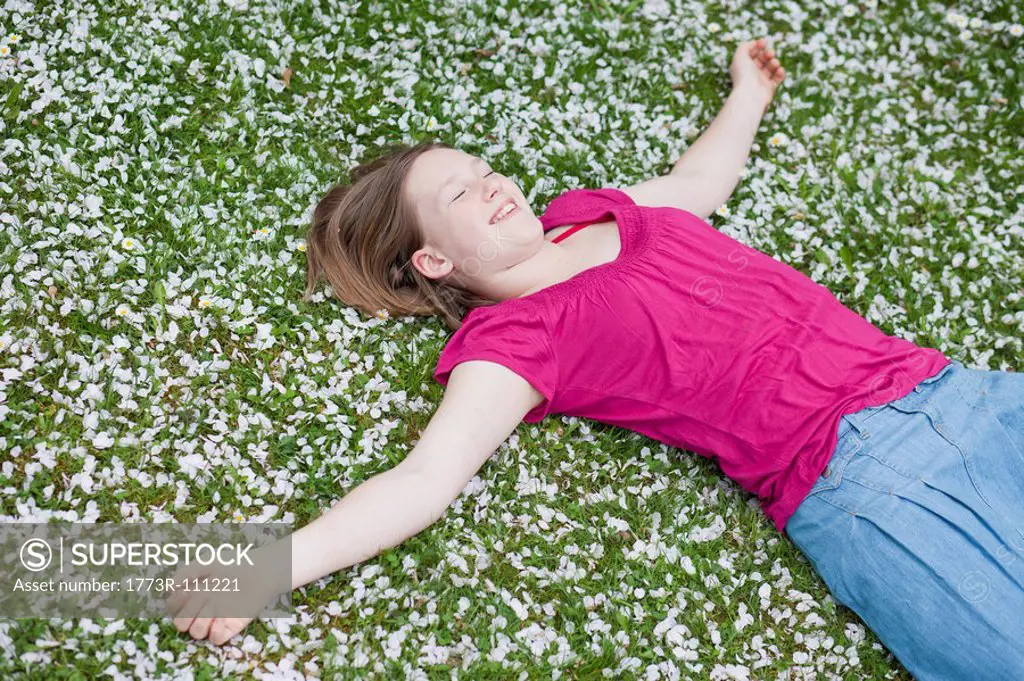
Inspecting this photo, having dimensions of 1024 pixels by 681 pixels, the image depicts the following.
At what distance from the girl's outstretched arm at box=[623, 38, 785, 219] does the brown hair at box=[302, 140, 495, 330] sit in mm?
1241

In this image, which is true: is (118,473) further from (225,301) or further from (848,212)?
(848,212)

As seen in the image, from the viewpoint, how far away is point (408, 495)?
4273 mm

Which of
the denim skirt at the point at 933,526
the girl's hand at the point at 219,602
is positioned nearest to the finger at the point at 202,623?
the girl's hand at the point at 219,602

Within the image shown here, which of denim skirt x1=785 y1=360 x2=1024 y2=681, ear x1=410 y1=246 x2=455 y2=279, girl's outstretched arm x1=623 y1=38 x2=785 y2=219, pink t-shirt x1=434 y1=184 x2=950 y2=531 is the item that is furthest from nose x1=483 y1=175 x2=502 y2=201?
denim skirt x1=785 y1=360 x2=1024 y2=681

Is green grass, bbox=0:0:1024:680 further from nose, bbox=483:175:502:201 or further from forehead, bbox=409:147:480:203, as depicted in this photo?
nose, bbox=483:175:502:201

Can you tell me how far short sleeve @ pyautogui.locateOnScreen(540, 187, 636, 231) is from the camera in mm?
5246

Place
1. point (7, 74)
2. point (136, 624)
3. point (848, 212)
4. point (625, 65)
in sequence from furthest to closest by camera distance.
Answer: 1. point (625, 65)
2. point (848, 212)
3. point (7, 74)
4. point (136, 624)

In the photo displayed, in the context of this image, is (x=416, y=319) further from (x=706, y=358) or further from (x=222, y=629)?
(x=222, y=629)

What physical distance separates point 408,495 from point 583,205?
197cm

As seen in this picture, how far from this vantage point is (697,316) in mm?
4750

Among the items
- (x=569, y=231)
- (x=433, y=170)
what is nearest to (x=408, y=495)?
(x=433, y=170)

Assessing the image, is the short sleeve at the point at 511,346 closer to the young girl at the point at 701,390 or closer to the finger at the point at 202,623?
the young girl at the point at 701,390

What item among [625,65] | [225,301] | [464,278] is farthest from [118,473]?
[625,65]

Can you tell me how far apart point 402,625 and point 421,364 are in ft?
4.52
